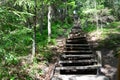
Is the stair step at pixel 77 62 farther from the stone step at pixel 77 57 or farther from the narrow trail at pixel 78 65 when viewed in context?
the stone step at pixel 77 57

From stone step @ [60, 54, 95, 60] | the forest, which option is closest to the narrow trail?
stone step @ [60, 54, 95, 60]

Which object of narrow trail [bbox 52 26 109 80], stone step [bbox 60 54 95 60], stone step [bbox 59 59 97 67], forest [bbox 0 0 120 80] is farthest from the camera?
stone step [bbox 60 54 95 60]

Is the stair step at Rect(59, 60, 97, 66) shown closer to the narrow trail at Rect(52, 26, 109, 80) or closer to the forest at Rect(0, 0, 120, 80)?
the narrow trail at Rect(52, 26, 109, 80)

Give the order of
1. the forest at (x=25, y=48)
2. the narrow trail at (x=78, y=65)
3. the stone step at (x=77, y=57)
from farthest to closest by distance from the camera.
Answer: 1. the stone step at (x=77, y=57)
2. the narrow trail at (x=78, y=65)
3. the forest at (x=25, y=48)

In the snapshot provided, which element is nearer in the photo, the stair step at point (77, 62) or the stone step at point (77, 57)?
the stair step at point (77, 62)

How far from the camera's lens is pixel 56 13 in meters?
42.2

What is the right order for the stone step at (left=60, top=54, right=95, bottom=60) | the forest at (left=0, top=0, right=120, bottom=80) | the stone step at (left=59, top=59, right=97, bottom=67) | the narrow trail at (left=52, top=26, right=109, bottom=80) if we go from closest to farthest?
the forest at (left=0, top=0, right=120, bottom=80) < the narrow trail at (left=52, top=26, right=109, bottom=80) < the stone step at (left=59, top=59, right=97, bottom=67) < the stone step at (left=60, top=54, right=95, bottom=60)

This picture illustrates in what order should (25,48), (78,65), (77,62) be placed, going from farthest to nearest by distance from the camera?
(25,48)
(78,65)
(77,62)

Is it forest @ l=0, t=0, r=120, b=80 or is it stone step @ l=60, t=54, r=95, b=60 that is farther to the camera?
stone step @ l=60, t=54, r=95, b=60

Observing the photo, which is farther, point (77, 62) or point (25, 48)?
point (25, 48)

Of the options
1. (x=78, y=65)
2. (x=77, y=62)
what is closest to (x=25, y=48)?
(x=78, y=65)

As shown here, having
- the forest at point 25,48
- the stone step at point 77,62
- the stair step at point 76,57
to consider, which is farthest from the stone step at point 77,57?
the forest at point 25,48

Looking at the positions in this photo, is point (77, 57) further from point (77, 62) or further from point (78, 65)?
point (77, 62)

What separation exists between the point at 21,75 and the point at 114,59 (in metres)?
7.03
